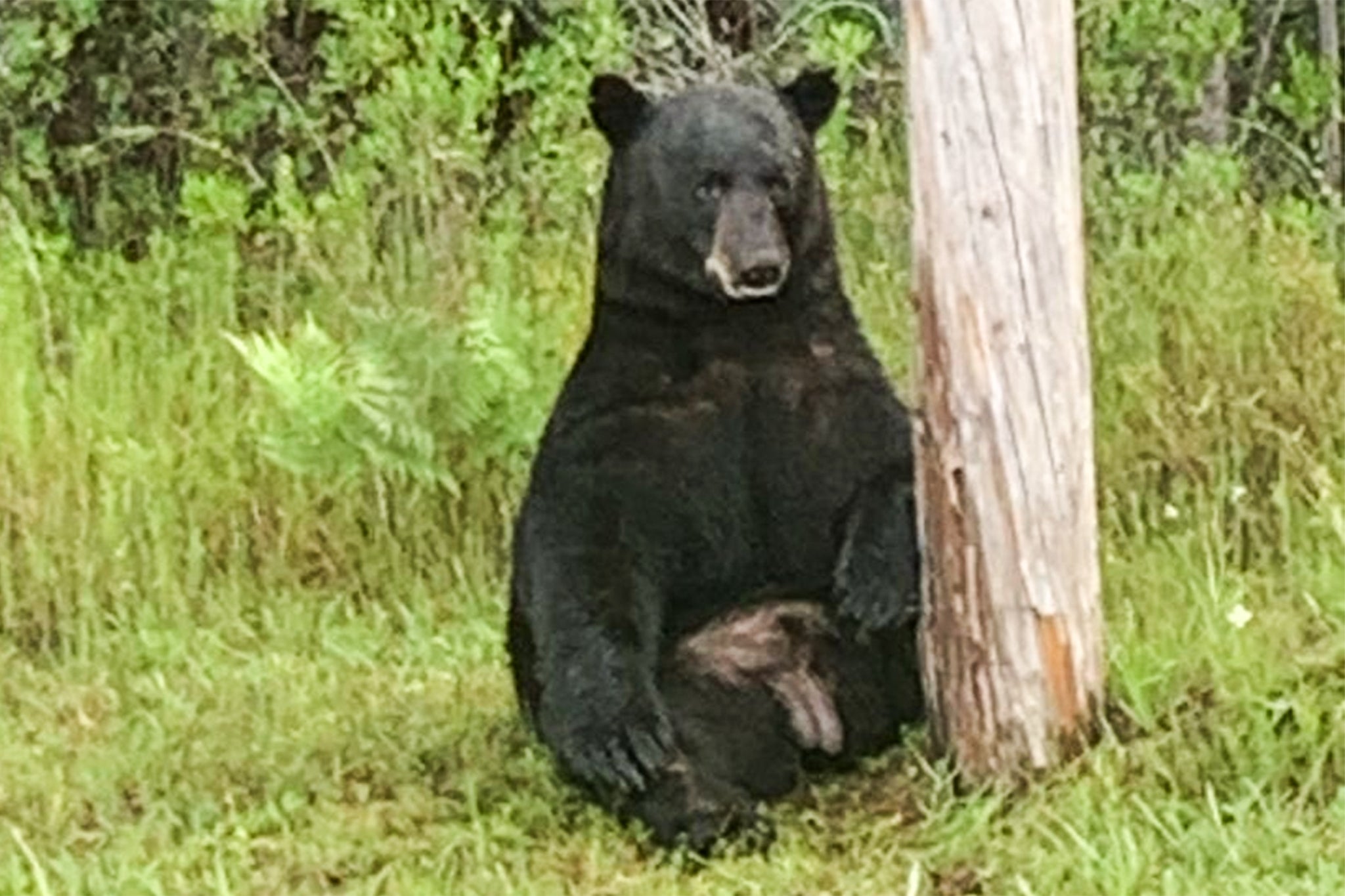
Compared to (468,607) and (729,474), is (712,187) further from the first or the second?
(468,607)

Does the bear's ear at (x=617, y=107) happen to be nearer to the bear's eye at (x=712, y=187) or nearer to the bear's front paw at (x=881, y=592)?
the bear's eye at (x=712, y=187)

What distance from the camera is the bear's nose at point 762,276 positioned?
5188 millimetres

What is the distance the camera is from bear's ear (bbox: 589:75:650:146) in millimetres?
5508

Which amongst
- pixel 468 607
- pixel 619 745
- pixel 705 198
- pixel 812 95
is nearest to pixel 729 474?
pixel 705 198

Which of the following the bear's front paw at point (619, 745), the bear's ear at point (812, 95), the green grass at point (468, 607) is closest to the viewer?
the green grass at point (468, 607)

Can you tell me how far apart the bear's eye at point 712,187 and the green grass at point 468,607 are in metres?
1.08

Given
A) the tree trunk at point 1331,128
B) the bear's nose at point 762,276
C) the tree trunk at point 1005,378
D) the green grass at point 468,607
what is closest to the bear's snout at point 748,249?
the bear's nose at point 762,276

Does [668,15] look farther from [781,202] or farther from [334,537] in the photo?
[781,202]

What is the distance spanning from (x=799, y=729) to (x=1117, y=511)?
1.58 m

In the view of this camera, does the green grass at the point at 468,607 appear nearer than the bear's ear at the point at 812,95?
Yes

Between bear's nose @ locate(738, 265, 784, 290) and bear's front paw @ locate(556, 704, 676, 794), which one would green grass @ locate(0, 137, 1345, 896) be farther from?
bear's nose @ locate(738, 265, 784, 290)

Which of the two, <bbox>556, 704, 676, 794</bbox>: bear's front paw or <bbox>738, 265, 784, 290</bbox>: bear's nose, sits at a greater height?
<bbox>738, 265, 784, 290</bbox>: bear's nose

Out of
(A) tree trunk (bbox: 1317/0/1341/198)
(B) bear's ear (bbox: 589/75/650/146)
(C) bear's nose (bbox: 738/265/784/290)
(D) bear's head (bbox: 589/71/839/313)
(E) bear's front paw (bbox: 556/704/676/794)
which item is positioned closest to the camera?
(E) bear's front paw (bbox: 556/704/676/794)

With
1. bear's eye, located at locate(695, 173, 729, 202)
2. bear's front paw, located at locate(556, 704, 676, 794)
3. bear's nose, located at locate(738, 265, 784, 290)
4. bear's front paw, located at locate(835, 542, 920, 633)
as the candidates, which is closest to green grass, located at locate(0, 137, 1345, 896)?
bear's front paw, located at locate(556, 704, 676, 794)
